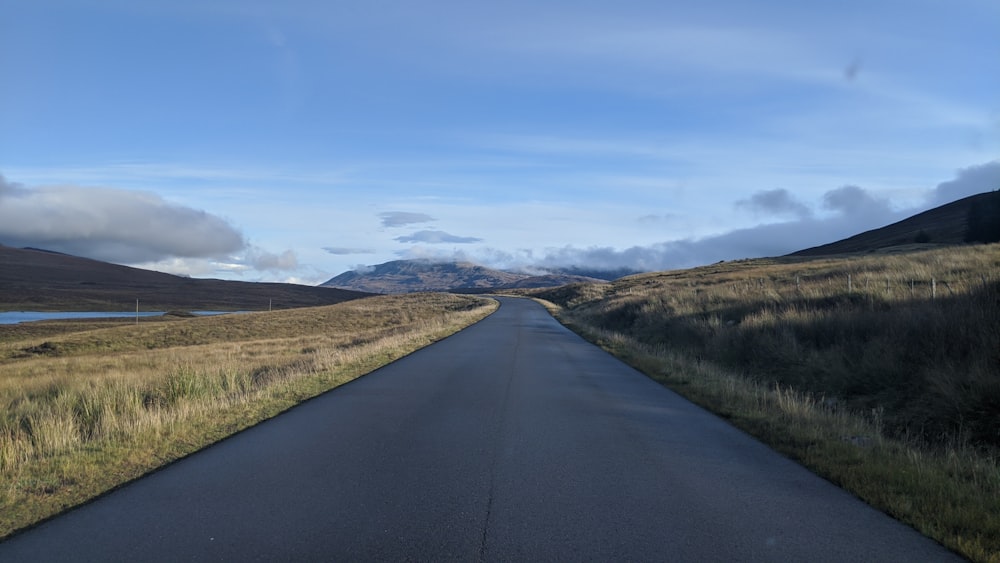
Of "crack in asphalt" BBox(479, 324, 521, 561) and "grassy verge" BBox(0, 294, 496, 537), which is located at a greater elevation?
"crack in asphalt" BBox(479, 324, 521, 561)

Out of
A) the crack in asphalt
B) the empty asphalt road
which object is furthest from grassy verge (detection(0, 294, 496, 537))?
the crack in asphalt

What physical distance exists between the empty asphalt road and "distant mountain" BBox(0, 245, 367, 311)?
122 meters

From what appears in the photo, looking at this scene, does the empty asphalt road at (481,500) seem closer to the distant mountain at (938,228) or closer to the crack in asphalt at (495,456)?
the crack in asphalt at (495,456)

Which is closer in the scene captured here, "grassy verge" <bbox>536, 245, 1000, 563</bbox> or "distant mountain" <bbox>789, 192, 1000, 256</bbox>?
"grassy verge" <bbox>536, 245, 1000, 563</bbox>

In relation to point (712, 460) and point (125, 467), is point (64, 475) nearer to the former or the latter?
point (125, 467)

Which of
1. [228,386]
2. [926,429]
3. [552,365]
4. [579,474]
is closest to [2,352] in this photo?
[228,386]

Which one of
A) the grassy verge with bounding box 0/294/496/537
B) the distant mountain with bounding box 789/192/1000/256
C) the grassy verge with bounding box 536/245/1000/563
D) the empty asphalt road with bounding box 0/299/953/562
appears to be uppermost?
the distant mountain with bounding box 789/192/1000/256

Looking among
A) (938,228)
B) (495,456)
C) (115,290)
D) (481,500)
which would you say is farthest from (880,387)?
(115,290)

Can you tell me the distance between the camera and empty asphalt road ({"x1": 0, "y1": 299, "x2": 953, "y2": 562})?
452 centimetres

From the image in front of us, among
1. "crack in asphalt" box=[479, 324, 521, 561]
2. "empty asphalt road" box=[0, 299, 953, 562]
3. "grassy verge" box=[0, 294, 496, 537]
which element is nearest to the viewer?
"empty asphalt road" box=[0, 299, 953, 562]

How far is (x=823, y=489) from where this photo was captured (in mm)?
5996

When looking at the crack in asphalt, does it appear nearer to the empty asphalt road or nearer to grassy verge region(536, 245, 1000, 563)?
the empty asphalt road

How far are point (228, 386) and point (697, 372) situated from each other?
1040 cm

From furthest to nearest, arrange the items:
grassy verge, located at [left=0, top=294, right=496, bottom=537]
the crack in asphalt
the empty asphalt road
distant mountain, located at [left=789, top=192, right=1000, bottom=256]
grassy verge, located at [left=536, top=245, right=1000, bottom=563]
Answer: distant mountain, located at [left=789, top=192, right=1000, bottom=256] < grassy verge, located at [left=0, top=294, right=496, bottom=537] < grassy verge, located at [left=536, top=245, right=1000, bottom=563] < the crack in asphalt < the empty asphalt road
